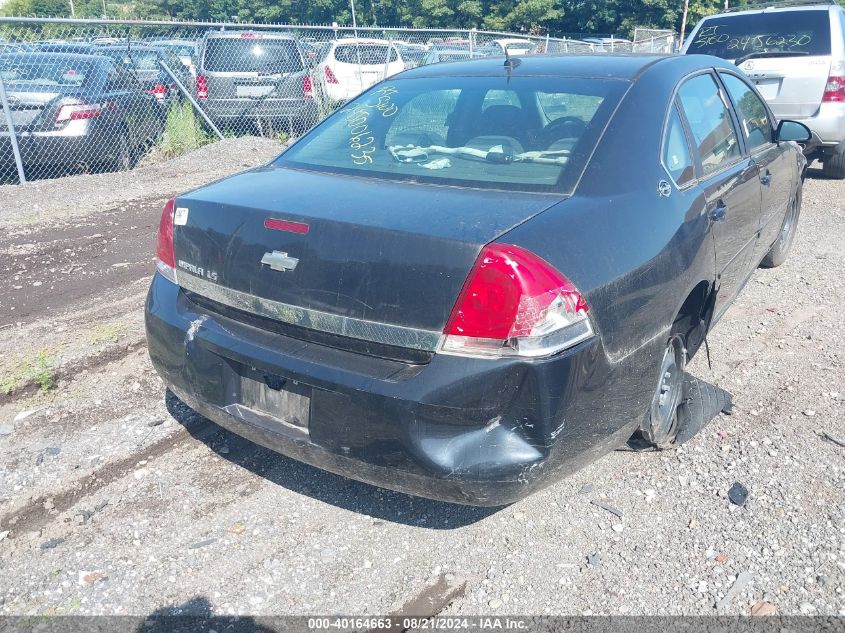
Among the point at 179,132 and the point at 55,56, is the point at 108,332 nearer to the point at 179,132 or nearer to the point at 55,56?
the point at 55,56

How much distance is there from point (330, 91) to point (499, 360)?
11944 mm

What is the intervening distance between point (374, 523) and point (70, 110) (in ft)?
27.2

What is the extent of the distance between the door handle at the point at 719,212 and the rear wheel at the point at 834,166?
7.08 metres

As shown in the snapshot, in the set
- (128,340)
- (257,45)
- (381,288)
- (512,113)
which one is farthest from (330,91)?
(381,288)

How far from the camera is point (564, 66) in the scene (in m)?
3.64

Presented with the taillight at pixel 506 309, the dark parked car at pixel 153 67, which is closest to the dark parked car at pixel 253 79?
the dark parked car at pixel 153 67

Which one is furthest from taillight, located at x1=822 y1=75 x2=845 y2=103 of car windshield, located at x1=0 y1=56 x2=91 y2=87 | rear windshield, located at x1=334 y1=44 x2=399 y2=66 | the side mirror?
car windshield, located at x1=0 y1=56 x2=91 y2=87

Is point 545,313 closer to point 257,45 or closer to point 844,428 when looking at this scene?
point 844,428

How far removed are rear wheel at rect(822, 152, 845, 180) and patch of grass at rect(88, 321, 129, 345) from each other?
8779 mm

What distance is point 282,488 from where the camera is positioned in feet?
10.9

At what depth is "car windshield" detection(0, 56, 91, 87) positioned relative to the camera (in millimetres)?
9070

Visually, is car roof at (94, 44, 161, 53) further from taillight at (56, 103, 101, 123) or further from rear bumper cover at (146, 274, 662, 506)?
rear bumper cover at (146, 274, 662, 506)

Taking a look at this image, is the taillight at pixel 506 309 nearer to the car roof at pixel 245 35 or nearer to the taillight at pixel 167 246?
the taillight at pixel 167 246

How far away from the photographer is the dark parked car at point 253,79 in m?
11.9
